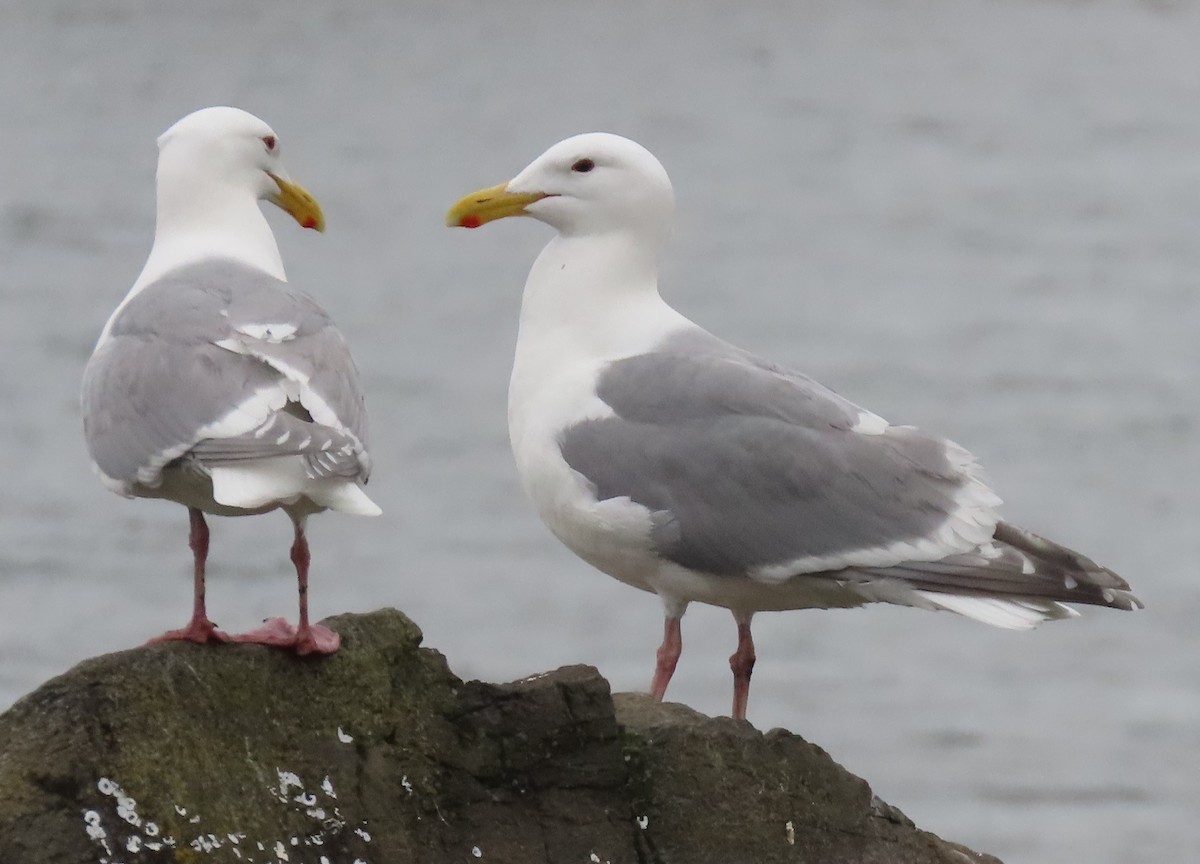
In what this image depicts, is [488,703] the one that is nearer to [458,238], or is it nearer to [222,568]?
[222,568]

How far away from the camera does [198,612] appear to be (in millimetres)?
5371

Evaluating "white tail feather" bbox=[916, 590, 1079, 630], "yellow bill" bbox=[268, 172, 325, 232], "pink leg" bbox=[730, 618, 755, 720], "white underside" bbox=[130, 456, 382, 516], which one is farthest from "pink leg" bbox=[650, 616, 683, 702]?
"yellow bill" bbox=[268, 172, 325, 232]

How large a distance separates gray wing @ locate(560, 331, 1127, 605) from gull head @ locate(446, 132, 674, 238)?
1.73 ft

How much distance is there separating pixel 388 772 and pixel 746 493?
4.60 ft

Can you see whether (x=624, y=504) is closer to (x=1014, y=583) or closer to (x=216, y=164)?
(x=1014, y=583)

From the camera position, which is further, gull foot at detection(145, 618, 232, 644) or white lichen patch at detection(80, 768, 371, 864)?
gull foot at detection(145, 618, 232, 644)

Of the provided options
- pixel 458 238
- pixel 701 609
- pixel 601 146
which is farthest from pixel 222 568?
pixel 601 146

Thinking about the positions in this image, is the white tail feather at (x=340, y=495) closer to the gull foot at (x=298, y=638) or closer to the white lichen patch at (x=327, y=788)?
the gull foot at (x=298, y=638)

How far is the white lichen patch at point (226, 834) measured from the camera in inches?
192

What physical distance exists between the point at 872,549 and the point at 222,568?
10732 mm

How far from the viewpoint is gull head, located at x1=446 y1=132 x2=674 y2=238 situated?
662 centimetres

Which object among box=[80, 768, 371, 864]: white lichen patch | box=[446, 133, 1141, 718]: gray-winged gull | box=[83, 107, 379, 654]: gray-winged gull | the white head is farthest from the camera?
the white head

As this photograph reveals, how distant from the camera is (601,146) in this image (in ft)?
21.7

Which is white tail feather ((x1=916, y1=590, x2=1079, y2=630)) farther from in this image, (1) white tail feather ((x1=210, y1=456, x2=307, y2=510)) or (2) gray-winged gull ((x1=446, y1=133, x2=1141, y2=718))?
(1) white tail feather ((x1=210, y1=456, x2=307, y2=510))
